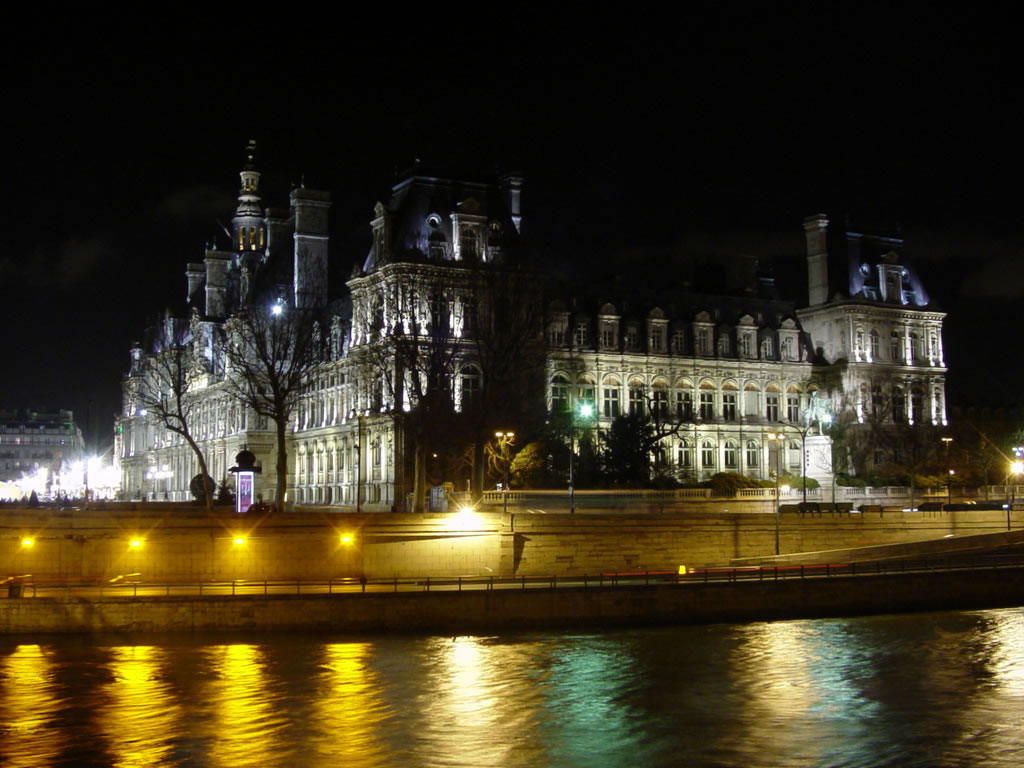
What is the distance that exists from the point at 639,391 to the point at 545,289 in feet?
44.1

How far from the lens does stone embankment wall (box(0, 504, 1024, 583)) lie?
160ft

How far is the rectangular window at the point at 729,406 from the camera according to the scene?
9238cm

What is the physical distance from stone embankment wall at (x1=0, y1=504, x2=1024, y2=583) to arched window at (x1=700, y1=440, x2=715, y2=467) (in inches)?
1150

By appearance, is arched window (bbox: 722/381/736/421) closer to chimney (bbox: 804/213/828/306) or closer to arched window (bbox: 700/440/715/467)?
arched window (bbox: 700/440/715/467)

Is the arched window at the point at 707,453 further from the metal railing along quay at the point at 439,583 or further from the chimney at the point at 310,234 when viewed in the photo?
the metal railing along quay at the point at 439,583

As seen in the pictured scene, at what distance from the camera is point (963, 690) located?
3438cm

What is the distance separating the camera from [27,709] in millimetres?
31438

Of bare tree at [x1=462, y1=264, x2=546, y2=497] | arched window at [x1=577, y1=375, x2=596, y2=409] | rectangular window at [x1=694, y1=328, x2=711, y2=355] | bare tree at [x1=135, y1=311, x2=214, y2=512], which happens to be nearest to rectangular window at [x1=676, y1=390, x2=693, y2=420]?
rectangular window at [x1=694, y1=328, x2=711, y2=355]

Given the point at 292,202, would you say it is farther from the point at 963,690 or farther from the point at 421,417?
the point at 963,690

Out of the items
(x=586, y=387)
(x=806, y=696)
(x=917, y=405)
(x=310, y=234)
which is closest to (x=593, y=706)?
(x=806, y=696)

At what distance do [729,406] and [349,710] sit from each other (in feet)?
212

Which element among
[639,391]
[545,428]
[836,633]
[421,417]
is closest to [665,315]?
[639,391]

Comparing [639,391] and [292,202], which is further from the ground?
[292,202]

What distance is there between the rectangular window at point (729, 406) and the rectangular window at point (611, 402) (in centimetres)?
892
